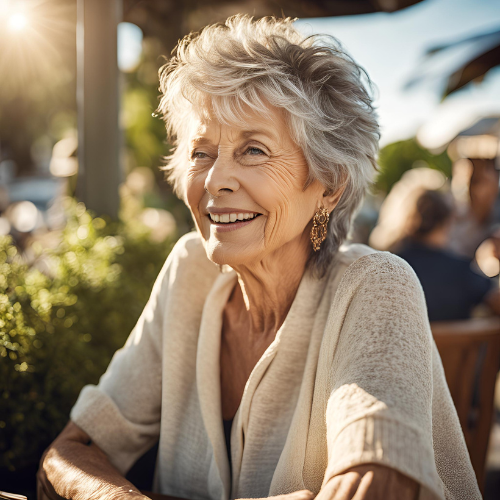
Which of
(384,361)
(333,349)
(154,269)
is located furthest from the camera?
(154,269)

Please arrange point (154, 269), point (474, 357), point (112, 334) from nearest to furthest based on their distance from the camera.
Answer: point (474, 357)
point (112, 334)
point (154, 269)

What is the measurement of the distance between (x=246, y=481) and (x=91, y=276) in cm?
135

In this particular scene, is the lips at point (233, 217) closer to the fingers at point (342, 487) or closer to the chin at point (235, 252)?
the chin at point (235, 252)

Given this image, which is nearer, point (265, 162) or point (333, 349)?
Result: point (333, 349)

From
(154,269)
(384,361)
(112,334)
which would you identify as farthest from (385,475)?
(154,269)

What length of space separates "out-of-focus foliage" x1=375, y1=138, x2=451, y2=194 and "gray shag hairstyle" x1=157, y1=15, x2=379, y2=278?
9.77 metres

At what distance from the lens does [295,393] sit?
153 cm

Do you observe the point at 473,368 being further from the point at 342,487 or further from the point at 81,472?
the point at 81,472

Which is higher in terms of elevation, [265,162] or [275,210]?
[265,162]

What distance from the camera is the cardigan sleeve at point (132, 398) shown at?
1725 mm

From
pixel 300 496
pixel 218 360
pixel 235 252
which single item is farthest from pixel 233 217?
pixel 300 496

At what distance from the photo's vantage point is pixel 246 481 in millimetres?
1510

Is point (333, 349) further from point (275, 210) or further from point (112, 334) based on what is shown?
point (112, 334)

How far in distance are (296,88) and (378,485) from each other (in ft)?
3.53
